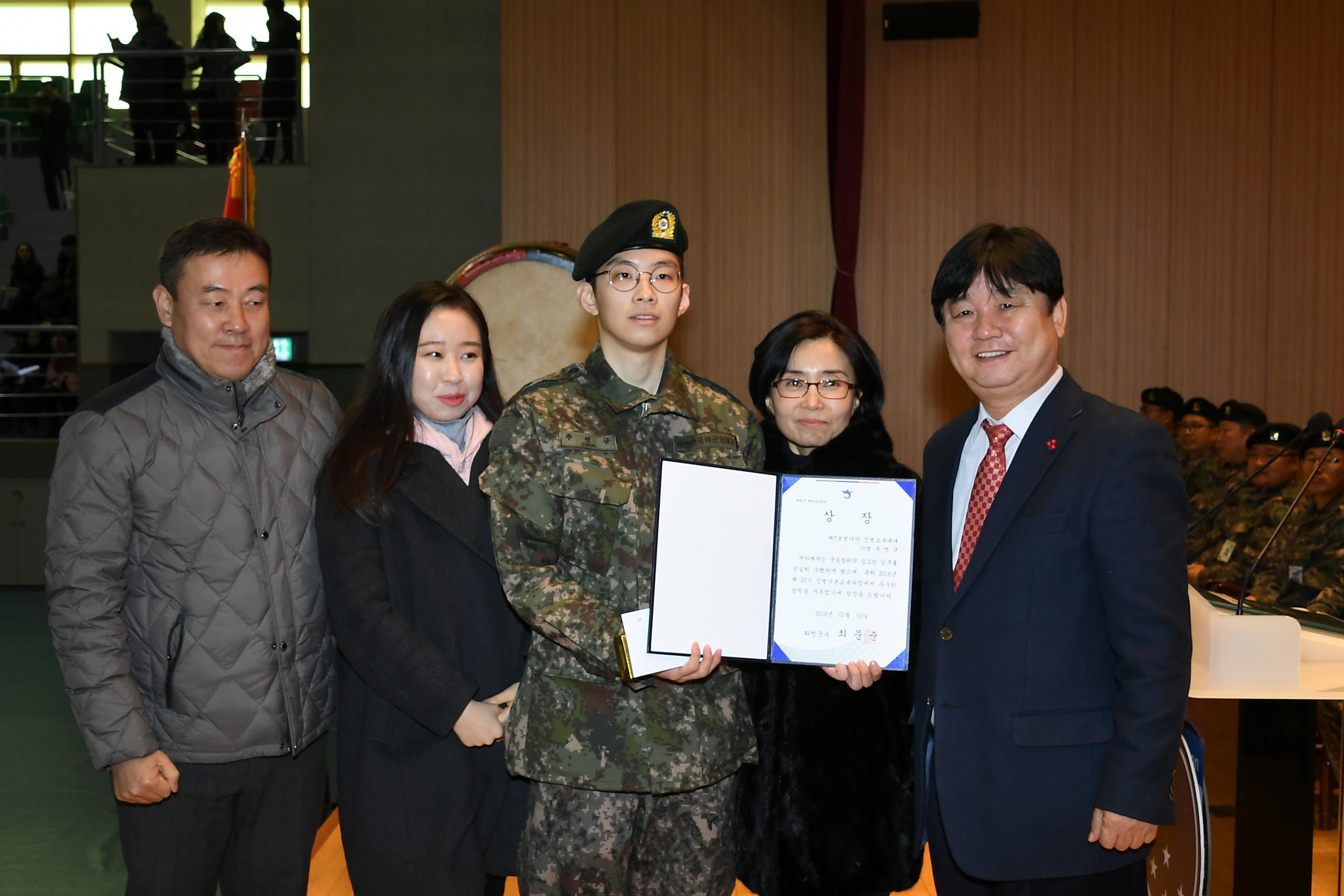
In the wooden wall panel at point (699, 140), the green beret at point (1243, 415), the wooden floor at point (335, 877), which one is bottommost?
the wooden floor at point (335, 877)

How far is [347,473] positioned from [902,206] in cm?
613

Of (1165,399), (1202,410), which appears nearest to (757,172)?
(1165,399)

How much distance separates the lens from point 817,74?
725 centimetres

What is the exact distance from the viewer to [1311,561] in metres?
4.45

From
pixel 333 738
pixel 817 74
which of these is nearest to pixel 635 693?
pixel 333 738

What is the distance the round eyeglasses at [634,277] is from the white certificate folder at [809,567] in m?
0.38

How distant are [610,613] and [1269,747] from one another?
1.73m

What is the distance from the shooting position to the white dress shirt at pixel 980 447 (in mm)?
1785

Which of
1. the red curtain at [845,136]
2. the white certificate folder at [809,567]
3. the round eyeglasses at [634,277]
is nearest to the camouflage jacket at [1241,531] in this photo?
the red curtain at [845,136]

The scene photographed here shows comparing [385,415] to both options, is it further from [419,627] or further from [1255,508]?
[1255,508]

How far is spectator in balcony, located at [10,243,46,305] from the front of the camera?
→ 9227 millimetres

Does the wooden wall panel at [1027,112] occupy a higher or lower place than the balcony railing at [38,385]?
higher

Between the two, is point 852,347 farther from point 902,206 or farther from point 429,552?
point 902,206

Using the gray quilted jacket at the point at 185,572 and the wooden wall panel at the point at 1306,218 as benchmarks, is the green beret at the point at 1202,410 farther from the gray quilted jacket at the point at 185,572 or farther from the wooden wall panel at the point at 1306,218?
the gray quilted jacket at the point at 185,572
